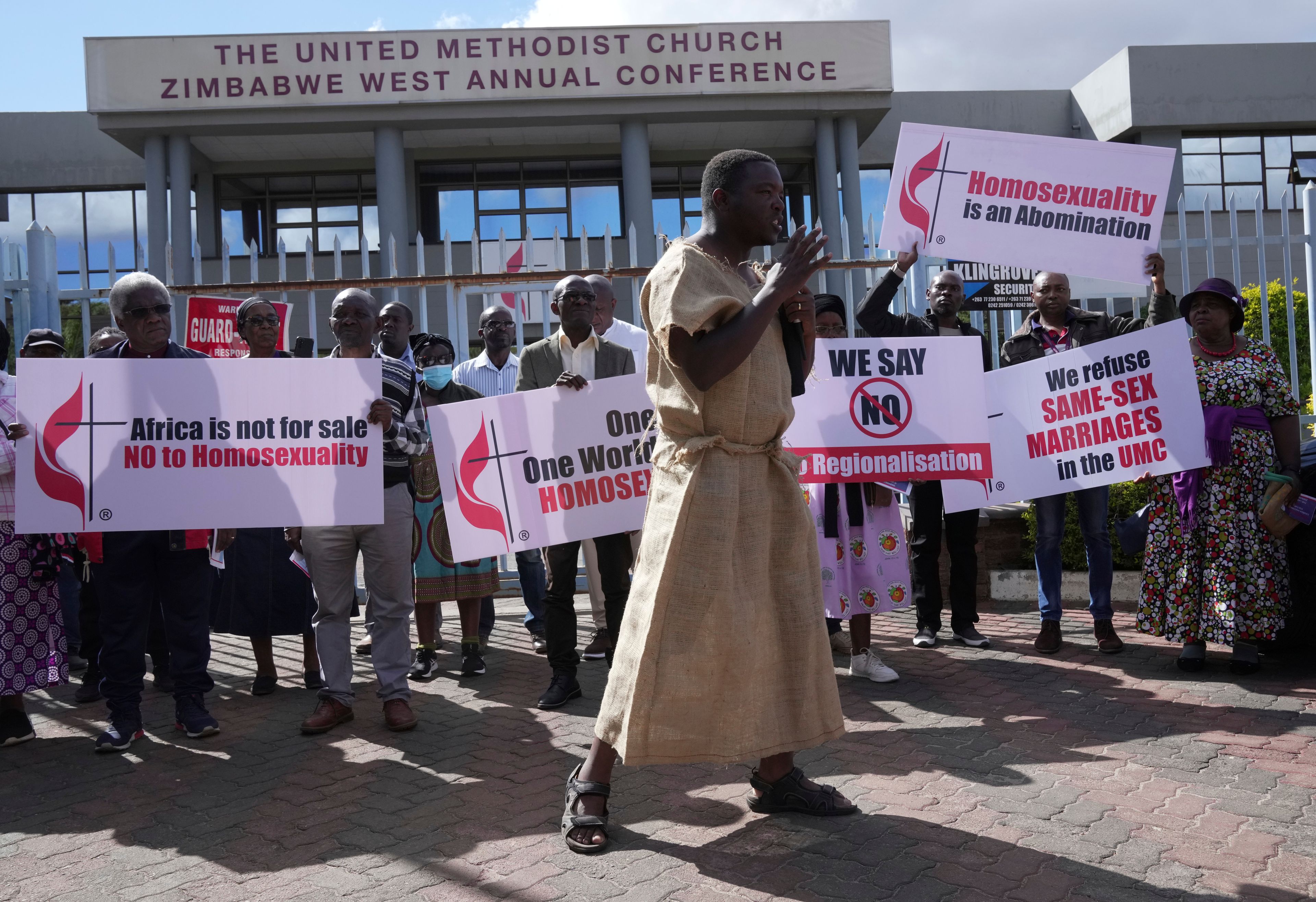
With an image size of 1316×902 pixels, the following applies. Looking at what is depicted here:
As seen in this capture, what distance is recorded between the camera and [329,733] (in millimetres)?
5109

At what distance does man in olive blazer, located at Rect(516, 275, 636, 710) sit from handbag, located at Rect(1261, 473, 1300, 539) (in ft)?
10.4

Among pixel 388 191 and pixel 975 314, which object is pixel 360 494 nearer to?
pixel 975 314

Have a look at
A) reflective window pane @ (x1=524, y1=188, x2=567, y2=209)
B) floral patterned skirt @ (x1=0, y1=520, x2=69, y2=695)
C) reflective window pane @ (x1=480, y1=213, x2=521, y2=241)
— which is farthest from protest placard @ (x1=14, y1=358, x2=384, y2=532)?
reflective window pane @ (x1=524, y1=188, x2=567, y2=209)

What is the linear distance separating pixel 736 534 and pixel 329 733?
8.85ft

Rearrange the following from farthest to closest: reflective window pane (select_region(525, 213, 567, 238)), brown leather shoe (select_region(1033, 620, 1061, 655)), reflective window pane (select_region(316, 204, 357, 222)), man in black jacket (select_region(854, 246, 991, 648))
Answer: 1. reflective window pane (select_region(316, 204, 357, 222))
2. reflective window pane (select_region(525, 213, 567, 238))
3. man in black jacket (select_region(854, 246, 991, 648))
4. brown leather shoe (select_region(1033, 620, 1061, 655))

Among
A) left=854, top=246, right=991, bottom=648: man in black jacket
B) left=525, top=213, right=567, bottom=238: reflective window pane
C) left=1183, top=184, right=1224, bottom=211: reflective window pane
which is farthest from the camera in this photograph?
left=1183, top=184, right=1224, bottom=211: reflective window pane

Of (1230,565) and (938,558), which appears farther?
(938,558)

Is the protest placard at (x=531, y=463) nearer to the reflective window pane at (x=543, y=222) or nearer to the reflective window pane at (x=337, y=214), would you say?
the reflective window pane at (x=543, y=222)

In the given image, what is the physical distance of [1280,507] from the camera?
536 cm

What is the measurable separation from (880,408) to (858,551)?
30.8 inches

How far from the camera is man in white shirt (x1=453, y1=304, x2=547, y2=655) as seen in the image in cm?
704

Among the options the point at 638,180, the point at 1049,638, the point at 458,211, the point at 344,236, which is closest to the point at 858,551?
the point at 1049,638

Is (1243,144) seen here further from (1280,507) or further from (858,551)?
(858,551)

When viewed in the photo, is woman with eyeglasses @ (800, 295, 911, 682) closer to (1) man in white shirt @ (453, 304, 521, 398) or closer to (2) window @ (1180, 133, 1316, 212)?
(1) man in white shirt @ (453, 304, 521, 398)
